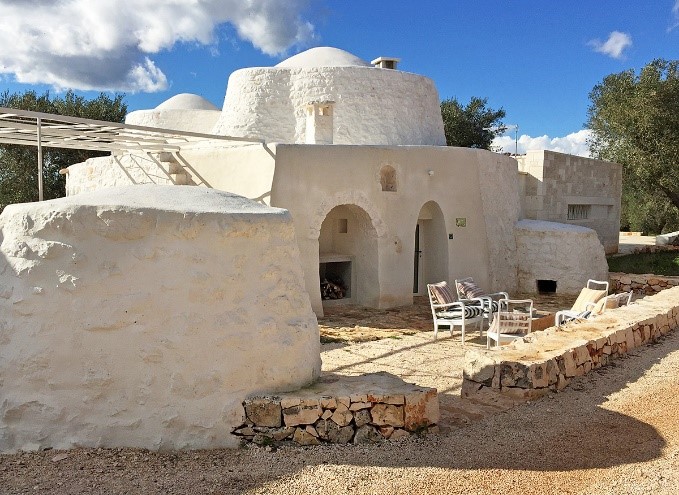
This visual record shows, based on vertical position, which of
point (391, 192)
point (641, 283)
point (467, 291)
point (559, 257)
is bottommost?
point (641, 283)

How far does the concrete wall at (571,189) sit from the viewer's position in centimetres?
1803

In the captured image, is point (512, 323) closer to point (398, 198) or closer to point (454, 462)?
point (454, 462)

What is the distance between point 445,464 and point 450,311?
5.59m

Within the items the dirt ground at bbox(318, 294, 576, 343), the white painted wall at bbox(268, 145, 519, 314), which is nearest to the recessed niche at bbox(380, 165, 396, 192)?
the white painted wall at bbox(268, 145, 519, 314)

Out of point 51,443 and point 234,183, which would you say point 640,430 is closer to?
point 51,443

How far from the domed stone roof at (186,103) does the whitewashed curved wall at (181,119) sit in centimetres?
82

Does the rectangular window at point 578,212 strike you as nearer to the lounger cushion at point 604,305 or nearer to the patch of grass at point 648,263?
the patch of grass at point 648,263

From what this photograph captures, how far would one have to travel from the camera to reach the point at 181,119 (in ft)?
62.4

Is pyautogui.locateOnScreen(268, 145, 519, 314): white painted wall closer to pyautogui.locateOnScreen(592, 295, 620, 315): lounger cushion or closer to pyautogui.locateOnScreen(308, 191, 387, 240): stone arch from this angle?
pyautogui.locateOnScreen(308, 191, 387, 240): stone arch

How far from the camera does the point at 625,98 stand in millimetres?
22578

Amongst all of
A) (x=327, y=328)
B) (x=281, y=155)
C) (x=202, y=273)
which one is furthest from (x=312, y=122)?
(x=202, y=273)

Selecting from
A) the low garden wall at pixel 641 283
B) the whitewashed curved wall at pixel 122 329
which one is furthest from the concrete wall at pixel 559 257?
the whitewashed curved wall at pixel 122 329

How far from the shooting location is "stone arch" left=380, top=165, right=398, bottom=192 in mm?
13141

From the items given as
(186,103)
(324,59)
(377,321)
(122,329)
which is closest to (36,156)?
(186,103)
